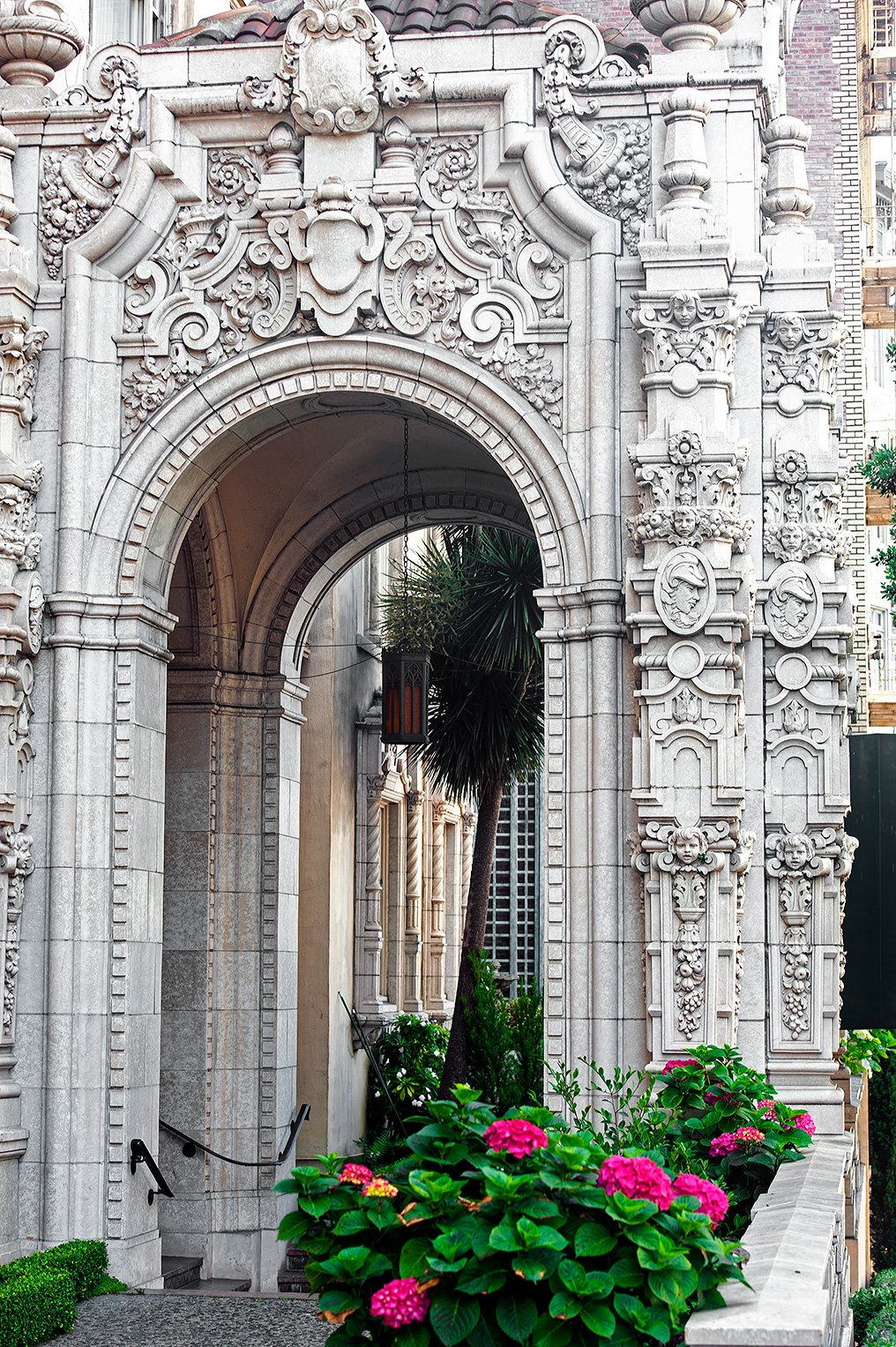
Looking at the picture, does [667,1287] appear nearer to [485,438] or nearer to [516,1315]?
[516,1315]

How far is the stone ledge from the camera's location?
409cm

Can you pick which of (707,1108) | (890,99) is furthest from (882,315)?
(707,1108)

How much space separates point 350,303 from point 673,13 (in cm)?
259

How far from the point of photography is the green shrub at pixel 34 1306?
7.85 metres

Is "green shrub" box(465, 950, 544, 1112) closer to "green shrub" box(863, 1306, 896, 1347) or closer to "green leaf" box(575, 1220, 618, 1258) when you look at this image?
"green shrub" box(863, 1306, 896, 1347)

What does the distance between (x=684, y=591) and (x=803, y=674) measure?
→ 127 cm

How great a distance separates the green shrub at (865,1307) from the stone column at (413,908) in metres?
10.4

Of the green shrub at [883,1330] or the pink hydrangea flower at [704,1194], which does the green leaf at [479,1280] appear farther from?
the green shrub at [883,1330]

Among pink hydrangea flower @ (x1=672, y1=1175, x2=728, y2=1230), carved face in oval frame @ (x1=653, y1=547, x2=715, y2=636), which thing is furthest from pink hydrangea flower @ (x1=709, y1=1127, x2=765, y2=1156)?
carved face in oval frame @ (x1=653, y1=547, x2=715, y2=636)

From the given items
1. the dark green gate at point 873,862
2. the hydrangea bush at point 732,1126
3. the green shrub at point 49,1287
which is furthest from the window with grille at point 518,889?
the hydrangea bush at point 732,1126

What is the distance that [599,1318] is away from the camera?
14.4 feet

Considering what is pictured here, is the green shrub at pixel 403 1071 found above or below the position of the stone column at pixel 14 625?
below

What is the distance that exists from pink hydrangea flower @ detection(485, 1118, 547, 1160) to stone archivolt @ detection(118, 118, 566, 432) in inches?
223

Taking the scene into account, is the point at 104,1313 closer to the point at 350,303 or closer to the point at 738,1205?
the point at 738,1205
